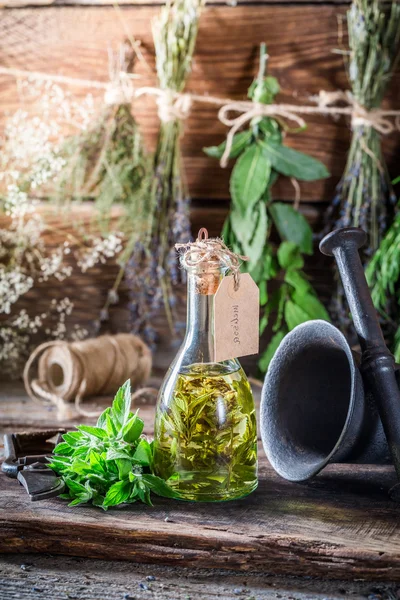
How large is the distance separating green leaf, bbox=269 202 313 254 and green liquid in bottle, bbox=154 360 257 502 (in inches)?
33.7

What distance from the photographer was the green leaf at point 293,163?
1702 millimetres

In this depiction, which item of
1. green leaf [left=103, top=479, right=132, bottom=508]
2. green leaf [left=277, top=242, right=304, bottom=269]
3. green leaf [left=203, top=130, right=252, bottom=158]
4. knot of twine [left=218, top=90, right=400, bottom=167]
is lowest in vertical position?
green leaf [left=103, top=479, right=132, bottom=508]

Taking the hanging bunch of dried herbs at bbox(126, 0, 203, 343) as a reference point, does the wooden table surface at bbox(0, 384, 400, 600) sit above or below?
below

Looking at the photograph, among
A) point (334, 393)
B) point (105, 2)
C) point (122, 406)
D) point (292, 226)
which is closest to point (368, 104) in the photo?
point (292, 226)

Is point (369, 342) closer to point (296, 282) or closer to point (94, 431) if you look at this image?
point (94, 431)

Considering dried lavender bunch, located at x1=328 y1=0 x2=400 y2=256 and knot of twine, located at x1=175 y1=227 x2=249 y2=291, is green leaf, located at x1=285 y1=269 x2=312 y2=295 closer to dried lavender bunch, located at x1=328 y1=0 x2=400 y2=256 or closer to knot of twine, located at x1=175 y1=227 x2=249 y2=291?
dried lavender bunch, located at x1=328 y1=0 x2=400 y2=256

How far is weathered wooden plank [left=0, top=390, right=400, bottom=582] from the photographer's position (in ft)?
2.59

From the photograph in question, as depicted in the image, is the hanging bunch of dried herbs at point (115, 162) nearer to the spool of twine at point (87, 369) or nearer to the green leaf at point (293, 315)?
the spool of twine at point (87, 369)

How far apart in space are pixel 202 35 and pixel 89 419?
3.14ft

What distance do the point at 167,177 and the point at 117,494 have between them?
103cm

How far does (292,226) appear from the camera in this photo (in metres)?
1.76

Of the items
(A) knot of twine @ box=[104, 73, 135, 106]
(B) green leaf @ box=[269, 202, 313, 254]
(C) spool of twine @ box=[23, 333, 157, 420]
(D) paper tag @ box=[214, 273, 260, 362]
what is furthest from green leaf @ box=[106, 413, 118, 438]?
(A) knot of twine @ box=[104, 73, 135, 106]

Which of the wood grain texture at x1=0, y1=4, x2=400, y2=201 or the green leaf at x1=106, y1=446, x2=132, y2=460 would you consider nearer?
the green leaf at x1=106, y1=446, x2=132, y2=460

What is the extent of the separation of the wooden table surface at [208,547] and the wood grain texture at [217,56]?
1.09 metres
